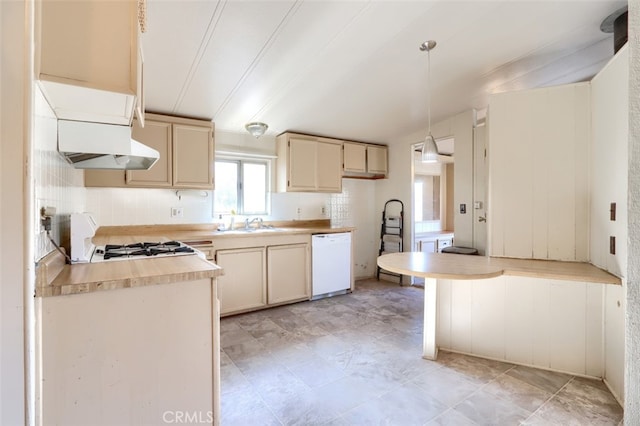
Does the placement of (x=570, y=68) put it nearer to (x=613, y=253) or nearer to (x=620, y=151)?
(x=620, y=151)

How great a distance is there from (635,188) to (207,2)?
2089 millimetres

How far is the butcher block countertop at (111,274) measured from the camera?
1065 millimetres

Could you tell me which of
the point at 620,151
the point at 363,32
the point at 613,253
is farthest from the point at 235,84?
the point at 613,253

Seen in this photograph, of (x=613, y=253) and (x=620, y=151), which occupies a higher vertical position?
(x=620, y=151)

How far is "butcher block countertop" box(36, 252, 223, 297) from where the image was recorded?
3.50ft

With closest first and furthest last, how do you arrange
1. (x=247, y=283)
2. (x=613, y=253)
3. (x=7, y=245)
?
1. (x=7, y=245)
2. (x=613, y=253)
3. (x=247, y=283)

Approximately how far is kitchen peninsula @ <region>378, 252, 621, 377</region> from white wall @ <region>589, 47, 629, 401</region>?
0.09 m

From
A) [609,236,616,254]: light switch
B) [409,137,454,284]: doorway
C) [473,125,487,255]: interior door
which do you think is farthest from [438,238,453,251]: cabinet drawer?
[609,236,616,254]: light switch

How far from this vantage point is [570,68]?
2766mm

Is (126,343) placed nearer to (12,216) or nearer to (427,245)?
(12,216)

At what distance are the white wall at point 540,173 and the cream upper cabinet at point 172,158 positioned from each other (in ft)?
9.37

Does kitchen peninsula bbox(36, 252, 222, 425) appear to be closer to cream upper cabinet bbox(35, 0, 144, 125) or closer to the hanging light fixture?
cream upper cabinet bbox(35, 0, 144, 125)

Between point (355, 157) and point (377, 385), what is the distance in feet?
Answer: 10.6

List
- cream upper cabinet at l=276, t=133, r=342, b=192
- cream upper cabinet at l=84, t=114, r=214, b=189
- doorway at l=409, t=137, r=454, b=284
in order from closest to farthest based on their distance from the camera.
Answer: cream upper cabinet at l=84, t=114, r=214, b=189
cream upper cabinet at l=276, t=133, r=342, b=192
doorway at l=409, t=137, r=454, b=284
